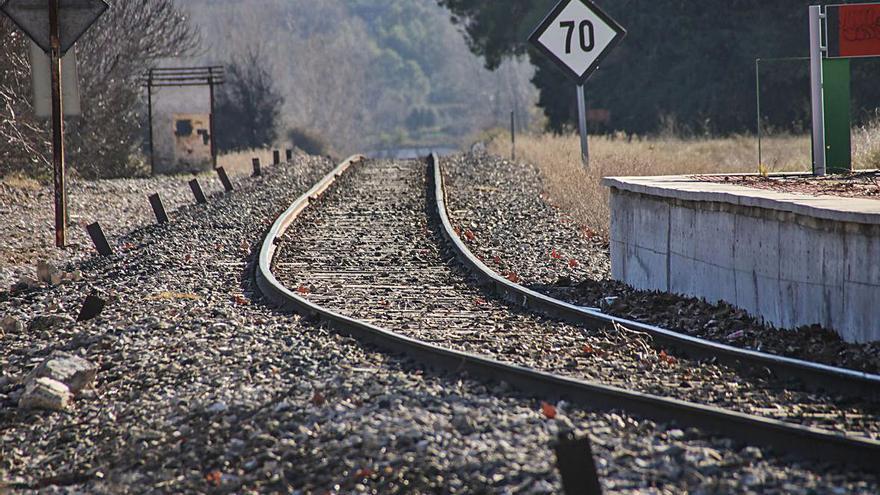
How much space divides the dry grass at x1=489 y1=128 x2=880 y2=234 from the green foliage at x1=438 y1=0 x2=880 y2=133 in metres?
7.19

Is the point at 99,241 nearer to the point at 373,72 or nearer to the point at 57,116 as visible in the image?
the point at 57,116

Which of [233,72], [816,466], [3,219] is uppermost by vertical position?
[233,72]

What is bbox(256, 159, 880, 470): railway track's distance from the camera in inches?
206

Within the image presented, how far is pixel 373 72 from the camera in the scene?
151875 mm

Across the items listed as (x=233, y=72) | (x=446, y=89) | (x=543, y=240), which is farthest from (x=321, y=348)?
(x=446, y=89)

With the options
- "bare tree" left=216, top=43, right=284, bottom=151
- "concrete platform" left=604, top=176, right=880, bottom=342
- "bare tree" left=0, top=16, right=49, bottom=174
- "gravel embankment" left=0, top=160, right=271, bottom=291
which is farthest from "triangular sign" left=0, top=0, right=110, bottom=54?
"bare tree" left=216, top=43, right=284, bottom=151

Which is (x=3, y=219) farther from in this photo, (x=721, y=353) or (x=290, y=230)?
(x=721, y=353)

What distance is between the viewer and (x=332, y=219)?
15.6 meters

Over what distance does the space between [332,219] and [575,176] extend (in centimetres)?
422

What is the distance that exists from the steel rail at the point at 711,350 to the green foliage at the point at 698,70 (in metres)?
26.1

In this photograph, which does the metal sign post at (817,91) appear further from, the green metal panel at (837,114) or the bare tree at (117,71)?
the bare tree at (117,71)

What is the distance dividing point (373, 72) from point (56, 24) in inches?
5502

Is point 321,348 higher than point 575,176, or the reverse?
point 575,176

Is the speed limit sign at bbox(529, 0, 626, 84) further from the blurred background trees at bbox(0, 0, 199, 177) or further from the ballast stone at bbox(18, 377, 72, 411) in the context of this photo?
the ballast stone at bbox(18, 377, 72, 411)
